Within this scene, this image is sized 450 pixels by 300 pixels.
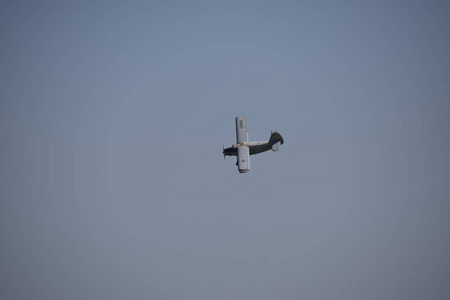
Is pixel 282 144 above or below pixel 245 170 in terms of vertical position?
above

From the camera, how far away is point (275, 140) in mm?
81125

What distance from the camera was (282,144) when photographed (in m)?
81.3

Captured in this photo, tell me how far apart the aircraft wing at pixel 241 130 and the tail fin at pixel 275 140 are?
468cm

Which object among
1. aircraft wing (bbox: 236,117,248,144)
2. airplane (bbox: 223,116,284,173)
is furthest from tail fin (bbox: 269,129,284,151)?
aircraft wing (bbox: 236,117,248,144)

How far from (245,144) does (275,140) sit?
5.66 metres

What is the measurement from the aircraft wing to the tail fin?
468 cm

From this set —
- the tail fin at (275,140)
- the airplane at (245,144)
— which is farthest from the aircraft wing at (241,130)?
the tail fin at (275,140)

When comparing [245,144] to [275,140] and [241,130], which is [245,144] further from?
A: [275,140]

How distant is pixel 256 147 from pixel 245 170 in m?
5.94

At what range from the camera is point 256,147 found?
80.4 metres

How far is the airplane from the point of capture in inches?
3063

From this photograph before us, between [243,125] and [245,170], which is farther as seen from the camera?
[243,125]

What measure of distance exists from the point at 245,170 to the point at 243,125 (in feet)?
30.6

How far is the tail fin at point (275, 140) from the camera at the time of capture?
3194 inches
